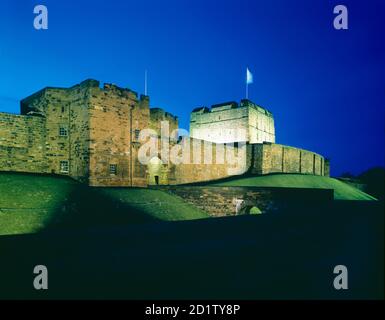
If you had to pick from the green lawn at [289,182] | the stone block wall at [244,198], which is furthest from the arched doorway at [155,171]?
the green lawn at [289,182]

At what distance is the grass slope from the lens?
10109mm

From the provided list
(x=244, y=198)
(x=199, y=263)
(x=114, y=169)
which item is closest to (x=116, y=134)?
(x=114, y=169)

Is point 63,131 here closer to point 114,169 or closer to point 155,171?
point 114,169

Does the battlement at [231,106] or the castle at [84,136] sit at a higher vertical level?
the battlement at [231,106]

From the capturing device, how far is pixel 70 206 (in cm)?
1198

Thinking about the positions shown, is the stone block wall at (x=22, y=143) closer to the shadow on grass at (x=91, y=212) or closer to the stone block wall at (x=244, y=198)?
the shadow on grass at (x=91, y=212)

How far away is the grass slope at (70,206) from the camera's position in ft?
33.2

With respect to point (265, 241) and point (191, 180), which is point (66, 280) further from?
point (191, 180)

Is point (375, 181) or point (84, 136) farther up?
point (84, 136)

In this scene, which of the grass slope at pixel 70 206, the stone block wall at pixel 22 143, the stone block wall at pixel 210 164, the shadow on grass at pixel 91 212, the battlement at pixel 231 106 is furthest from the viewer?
the battlement at pixel 231 106

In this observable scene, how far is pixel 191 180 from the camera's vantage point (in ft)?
83.7

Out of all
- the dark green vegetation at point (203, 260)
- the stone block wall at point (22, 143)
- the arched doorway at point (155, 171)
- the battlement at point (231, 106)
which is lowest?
the dark green vegetation at point (203, 260)

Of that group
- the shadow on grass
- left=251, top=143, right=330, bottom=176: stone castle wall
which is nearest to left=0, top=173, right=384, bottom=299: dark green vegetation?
the shadow on grass
